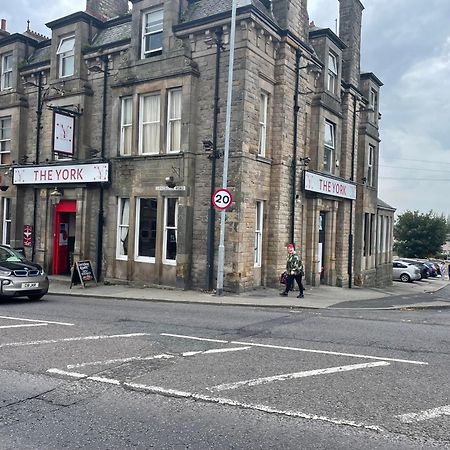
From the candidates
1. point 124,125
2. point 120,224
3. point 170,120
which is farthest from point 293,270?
point 124,125

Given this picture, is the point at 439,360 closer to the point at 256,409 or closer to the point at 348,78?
the point at 256,409

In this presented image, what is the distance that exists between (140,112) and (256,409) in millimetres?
14073

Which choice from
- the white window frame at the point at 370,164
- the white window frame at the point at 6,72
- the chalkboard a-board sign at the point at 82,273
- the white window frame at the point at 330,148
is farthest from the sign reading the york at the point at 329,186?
the white window frame at the point at 6,72

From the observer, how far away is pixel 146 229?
17.1 meters

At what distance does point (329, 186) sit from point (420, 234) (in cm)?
4494

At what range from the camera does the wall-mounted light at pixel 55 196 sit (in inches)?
736

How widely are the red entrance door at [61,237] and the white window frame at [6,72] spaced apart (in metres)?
6.59

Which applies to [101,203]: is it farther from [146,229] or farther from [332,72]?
[332,72]

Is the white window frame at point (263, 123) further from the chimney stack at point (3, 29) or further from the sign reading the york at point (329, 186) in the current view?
the chimney stack at point (3, 29)

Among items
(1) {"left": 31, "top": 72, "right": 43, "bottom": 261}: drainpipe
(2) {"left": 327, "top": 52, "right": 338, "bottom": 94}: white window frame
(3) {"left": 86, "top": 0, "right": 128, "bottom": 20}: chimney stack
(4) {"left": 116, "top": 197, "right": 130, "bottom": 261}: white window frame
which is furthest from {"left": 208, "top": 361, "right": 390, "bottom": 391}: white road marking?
(3) {"left": 86, "top": 0, "right": 128, "bottom": 20}: chimney stack

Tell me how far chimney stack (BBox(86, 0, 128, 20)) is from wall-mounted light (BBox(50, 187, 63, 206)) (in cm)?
753

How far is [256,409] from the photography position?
16.0 feet

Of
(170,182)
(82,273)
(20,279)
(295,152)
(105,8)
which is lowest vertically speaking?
(82,273)

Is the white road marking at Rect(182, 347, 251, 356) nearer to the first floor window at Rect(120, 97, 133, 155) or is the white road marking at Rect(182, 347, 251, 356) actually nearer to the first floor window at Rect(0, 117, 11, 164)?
the first floor window at Rect(120, 97, 133, 155)
